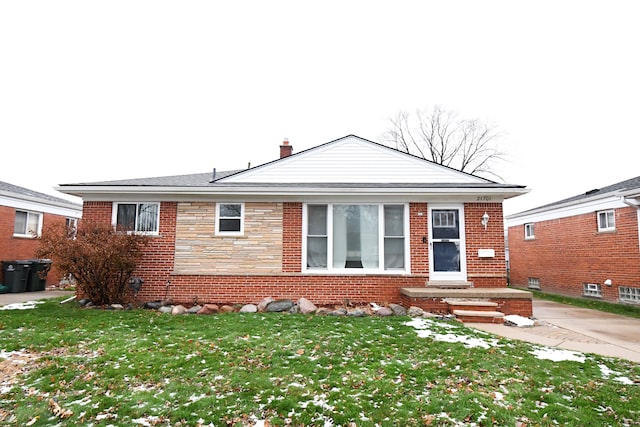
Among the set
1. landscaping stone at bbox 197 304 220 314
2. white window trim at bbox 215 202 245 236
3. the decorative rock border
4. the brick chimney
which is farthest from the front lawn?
the brick chimney

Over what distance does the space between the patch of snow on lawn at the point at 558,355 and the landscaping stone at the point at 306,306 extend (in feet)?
14.4

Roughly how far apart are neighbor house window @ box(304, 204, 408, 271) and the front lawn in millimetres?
2874

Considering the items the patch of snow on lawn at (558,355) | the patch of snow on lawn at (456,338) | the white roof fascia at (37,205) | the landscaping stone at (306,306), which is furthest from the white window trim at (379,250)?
the white roof fascia at (37,205)

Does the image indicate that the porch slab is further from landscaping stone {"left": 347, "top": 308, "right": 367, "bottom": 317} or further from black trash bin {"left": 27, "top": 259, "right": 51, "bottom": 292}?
black trash bin {"left": 27, "top": 259, "right": 51, "bottom": 292}

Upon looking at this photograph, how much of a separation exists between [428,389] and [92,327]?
19.0 feet

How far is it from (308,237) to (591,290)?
35.5ft

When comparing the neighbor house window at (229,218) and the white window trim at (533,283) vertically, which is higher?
the neighbor house window at (229,218)

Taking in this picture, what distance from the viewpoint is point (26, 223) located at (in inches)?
545

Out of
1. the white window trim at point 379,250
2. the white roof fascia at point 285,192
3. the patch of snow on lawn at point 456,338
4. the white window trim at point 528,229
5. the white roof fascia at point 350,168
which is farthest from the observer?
the white window trim at point 528,229

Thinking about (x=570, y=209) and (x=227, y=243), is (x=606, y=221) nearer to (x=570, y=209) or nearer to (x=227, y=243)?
(x=570, y=209)

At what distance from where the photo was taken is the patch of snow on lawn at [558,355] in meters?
4.79

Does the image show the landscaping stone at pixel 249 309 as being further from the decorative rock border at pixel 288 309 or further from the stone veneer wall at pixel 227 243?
the stone veneer wall at pixel 227 243

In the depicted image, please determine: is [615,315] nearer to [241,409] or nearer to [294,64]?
[241,409]

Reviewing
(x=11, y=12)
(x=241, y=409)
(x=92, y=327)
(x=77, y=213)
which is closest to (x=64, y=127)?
(x=77, y=213)
